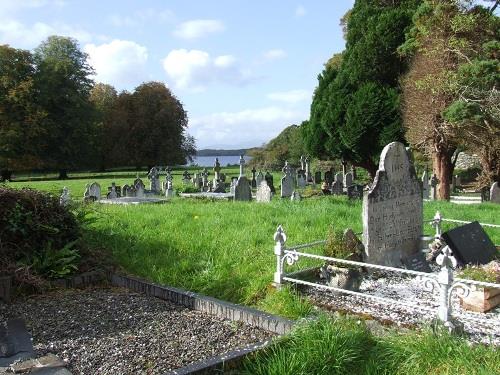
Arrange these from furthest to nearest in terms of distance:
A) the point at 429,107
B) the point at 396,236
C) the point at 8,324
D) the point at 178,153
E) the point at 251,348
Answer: the point at 178,153 → the point at 429,107 → the point at 396,236 → the point at 8,324 → the point at 251,348

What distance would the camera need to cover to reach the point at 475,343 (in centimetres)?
469

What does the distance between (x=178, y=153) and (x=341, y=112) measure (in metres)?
37.4

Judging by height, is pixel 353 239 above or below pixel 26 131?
below

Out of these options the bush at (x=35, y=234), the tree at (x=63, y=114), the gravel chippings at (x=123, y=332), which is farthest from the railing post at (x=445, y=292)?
the tree at (x=63, y=114)

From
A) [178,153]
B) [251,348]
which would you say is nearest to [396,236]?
[251,348]

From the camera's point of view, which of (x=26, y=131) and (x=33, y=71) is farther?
(x=33, y=71)

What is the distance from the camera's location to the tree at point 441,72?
20.5m

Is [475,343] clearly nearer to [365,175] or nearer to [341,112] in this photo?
[341,112]

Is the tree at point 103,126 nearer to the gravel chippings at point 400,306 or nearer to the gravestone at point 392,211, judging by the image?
the gravestone at point 392,211

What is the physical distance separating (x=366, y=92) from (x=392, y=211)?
19075 mm

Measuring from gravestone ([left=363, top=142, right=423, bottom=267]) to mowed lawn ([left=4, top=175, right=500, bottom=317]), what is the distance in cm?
95

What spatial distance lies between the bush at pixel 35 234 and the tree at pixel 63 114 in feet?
146

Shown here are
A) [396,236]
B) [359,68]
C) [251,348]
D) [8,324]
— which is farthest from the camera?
[359,68]

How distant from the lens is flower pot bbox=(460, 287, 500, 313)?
6.28m
